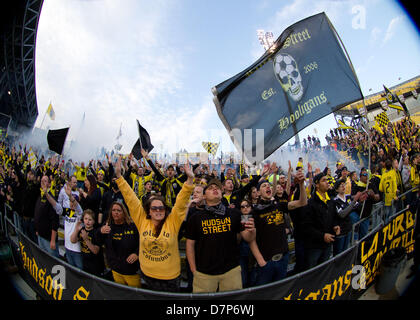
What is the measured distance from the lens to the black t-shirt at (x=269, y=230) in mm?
3050

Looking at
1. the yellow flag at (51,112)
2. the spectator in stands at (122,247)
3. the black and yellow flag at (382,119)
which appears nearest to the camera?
the spectator in stands at (122,247)

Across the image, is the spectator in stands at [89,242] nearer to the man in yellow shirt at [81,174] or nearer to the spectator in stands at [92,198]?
the spectator in stands at [92,198]

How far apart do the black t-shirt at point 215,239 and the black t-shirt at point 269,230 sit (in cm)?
55

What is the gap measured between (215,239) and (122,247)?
1.47m

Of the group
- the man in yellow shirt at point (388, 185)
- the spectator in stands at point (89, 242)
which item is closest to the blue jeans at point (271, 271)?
the spectator in stands at point (89, 242)

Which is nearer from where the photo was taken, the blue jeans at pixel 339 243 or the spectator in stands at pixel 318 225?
→ the spectator in stands at pixel 318 225

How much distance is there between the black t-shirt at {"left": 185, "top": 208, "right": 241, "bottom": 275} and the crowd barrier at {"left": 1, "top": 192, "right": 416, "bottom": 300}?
1.59 ft

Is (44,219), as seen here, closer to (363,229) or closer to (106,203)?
(106,203)

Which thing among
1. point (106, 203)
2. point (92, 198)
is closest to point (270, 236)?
point (106, 203)

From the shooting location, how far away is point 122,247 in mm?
2988

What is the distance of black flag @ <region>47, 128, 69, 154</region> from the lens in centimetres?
630

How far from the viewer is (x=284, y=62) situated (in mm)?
3672

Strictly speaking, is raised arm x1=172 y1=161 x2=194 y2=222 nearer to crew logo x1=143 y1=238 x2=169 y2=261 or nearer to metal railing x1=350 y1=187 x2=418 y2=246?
crew logo x1=143 y1=238 x2=169 y2=261
